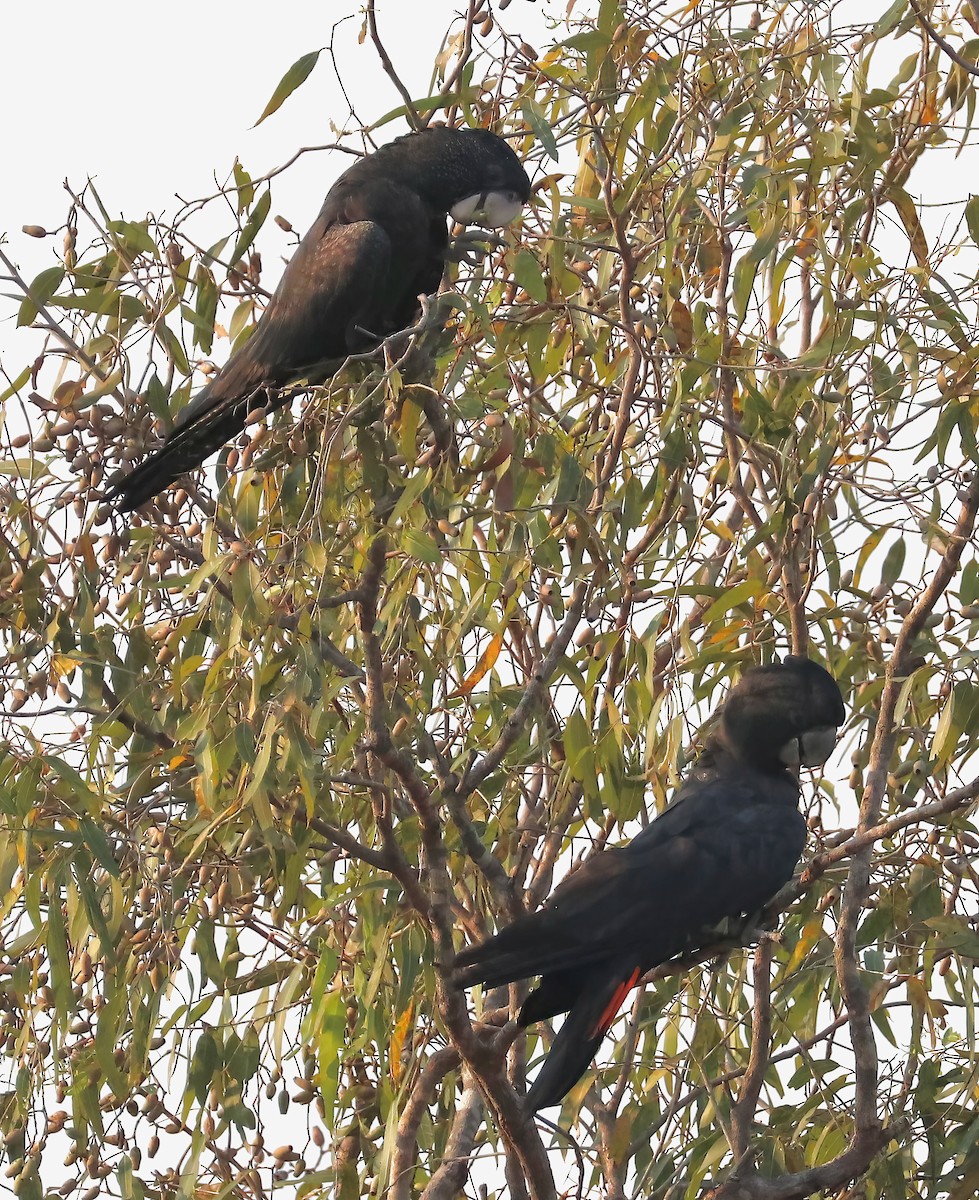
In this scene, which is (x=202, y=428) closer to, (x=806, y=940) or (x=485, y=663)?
(x=485, y=663)

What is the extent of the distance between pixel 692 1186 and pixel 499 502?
1198 mm

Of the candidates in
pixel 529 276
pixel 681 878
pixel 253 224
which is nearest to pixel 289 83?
pixel 253 224

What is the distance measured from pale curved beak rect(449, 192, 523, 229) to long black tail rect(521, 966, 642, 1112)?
1566 mm

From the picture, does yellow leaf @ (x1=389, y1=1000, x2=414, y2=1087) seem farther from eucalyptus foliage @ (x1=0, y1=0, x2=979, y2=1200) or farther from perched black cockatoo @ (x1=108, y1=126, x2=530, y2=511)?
perched black cockatoo @ (x1=108, y1=126, x2=530, y2=511)

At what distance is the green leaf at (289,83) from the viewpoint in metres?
2.19

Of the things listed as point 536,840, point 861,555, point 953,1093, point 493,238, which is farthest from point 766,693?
point 493,238

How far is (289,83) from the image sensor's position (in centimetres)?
219

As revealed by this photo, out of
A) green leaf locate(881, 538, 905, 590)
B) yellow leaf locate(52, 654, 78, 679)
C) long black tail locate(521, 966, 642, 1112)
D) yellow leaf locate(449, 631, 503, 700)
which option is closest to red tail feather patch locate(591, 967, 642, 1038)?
long black tail locate(521, 966, 642, 1112)

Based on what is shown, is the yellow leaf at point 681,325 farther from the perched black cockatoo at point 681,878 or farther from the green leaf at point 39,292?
the green leaf at point 39,292

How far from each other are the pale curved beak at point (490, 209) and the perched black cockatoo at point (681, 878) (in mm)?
1056

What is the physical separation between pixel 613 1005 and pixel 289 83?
4.82 ft

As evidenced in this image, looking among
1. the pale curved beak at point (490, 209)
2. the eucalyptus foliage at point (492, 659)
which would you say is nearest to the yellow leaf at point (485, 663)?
the eucalyptus foliage at point (492, 659)

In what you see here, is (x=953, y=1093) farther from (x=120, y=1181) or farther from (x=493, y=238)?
(x=493, y=238)

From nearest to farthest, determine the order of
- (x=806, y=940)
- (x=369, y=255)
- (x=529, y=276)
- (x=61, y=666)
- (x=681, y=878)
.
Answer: (x=529, y=276), (x=61, y=666), (x=681, y=878), (x=806, y=940), (x=369, y=255)
